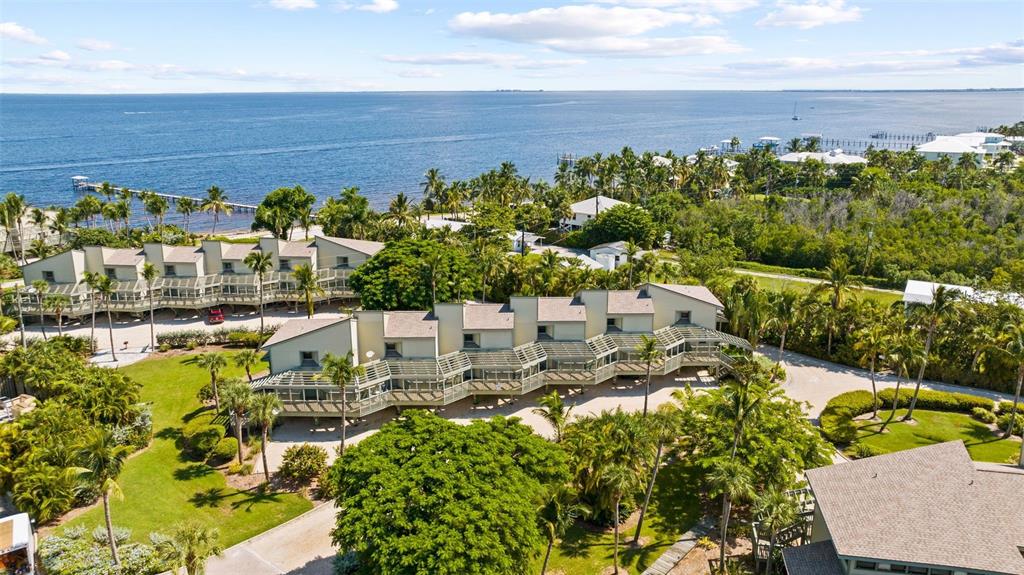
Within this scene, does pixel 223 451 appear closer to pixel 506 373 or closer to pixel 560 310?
pixel 506 373

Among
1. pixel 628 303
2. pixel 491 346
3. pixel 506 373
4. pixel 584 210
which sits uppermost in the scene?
pixel 584 210

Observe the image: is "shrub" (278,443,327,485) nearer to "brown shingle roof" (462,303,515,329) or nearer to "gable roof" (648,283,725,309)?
"brown shingle roof" (462,303,515,329)

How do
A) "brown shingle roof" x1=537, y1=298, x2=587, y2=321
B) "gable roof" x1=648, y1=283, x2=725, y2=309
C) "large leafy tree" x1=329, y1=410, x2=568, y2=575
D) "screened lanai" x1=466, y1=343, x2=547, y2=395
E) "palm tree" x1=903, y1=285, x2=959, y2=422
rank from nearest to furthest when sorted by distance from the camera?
"large leafy tree" x1=329, y1=410, x2=568, y2=575 < "palm tree" x1=903, y1=285, x2=959, y2=422 < "screened lanai" x1=466, y1=343, x2=547, y2=395 < "brown shingle roof" x1=537, y1=298, x2=587, y2=321 < "gable roof" x1=648, y1=283, x2=725, y2=309

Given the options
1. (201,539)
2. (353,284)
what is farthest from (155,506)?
(353,284)

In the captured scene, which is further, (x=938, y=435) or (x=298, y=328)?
(x=298, y=328)

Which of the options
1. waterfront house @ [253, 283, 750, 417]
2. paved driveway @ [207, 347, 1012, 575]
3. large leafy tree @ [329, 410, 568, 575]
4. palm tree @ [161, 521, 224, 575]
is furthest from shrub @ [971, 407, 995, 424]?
palm tree @ [161, 521, 224, 575]

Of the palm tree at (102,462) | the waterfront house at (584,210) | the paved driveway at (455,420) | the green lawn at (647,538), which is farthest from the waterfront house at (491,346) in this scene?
the waterfront house at (584,210)

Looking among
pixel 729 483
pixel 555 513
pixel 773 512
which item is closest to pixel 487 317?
pixel 555 513
